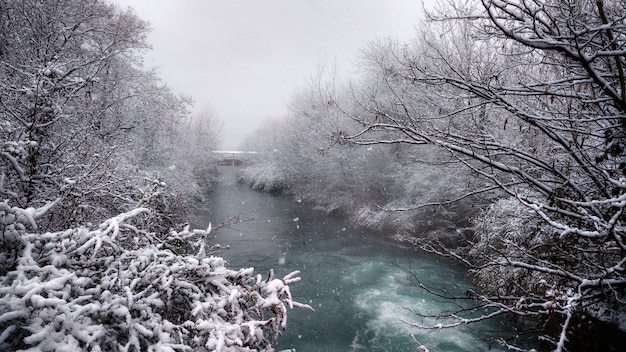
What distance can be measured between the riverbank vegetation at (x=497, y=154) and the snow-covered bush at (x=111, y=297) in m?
2.40

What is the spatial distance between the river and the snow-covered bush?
46.4 inches

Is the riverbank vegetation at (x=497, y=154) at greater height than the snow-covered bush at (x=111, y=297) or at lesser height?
greater

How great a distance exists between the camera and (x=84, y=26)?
11539 millimetres

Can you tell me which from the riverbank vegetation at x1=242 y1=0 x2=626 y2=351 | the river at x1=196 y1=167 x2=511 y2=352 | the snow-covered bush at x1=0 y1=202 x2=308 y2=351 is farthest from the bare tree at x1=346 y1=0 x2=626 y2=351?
the snow-covered bush at x1=0 y1=202 x2=308 y2=351

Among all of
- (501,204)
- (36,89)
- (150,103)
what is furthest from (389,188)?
(36,89)

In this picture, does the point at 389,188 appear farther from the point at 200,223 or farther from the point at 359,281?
the point at 200,223

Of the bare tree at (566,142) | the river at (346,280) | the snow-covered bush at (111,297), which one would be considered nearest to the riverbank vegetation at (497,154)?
the bare tree at (566,142)

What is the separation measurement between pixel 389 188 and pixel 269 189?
15.6 m

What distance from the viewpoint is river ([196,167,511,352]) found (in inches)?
338

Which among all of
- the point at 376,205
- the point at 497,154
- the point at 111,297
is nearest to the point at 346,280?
the point at 376,205

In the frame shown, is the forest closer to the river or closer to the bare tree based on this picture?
the bare tree

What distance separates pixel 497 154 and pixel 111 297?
432 cm

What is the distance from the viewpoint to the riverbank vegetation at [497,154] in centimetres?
320

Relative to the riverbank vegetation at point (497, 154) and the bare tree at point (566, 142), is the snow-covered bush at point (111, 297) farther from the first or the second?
the bare tree at point (566, 142)
